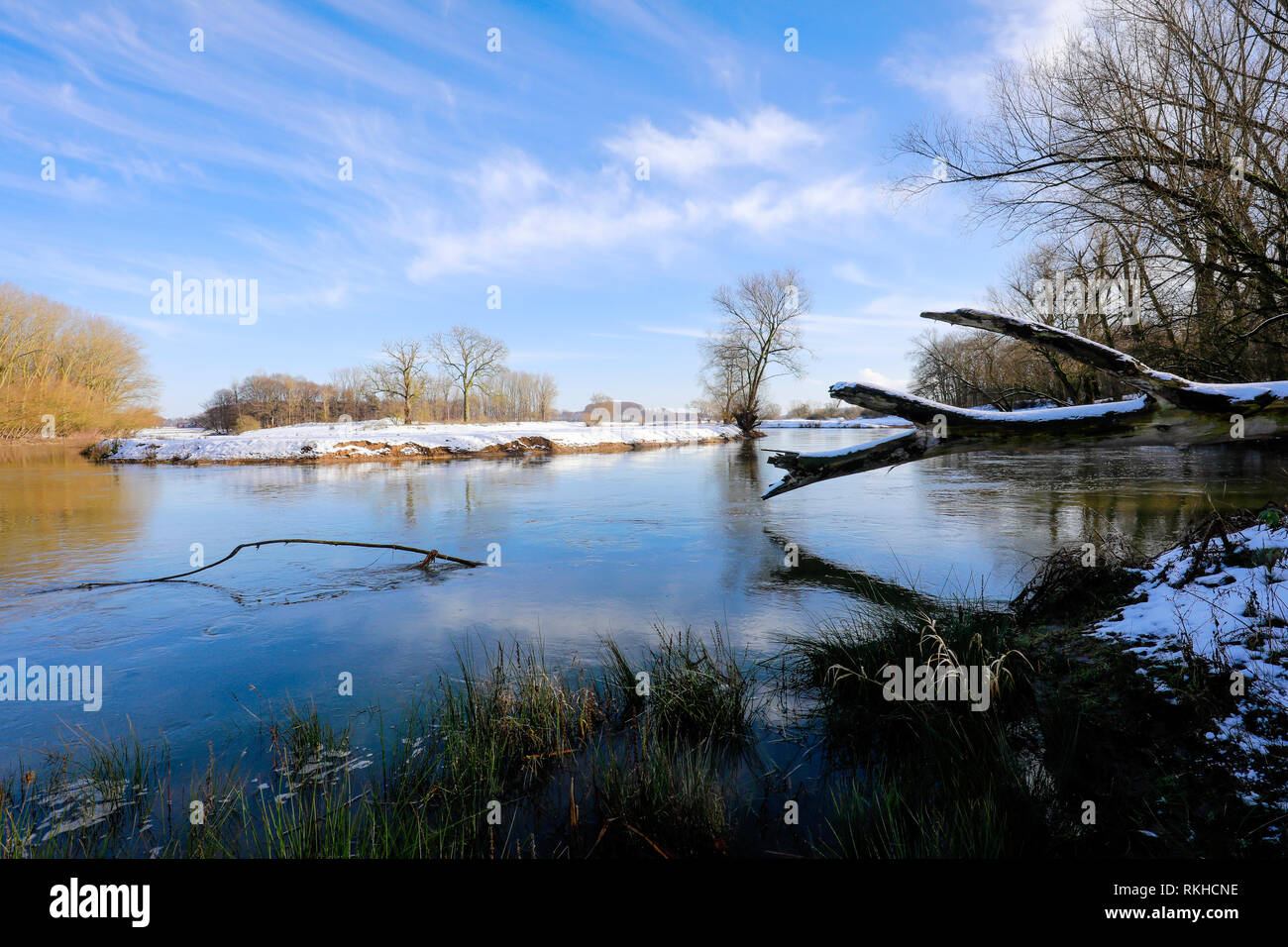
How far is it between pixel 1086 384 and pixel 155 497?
2323cm

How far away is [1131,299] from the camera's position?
1035 cm

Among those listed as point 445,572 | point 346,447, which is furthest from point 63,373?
point 445,572

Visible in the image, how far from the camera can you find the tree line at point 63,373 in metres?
29.8

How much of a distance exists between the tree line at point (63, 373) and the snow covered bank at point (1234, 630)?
40676 mm

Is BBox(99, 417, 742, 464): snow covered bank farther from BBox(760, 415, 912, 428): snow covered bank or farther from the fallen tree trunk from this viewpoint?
BBox(760, 415, 912, 428): snow covered bank

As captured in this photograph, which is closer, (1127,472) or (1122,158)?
(1122,158)

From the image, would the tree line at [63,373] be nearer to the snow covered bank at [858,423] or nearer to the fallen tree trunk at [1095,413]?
the fallen tree trunk at [1095,413]

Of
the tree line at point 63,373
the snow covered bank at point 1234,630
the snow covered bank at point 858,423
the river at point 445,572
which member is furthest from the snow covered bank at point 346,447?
the snow covered bank at point 858,423

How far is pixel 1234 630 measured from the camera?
3.16m

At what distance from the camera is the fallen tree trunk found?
4.56 metres

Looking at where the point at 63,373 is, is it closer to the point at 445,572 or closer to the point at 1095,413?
the point at 445,572

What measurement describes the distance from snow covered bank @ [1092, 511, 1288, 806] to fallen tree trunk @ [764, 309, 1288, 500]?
0.88 m

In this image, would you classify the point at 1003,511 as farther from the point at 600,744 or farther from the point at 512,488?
the point at 512,488
